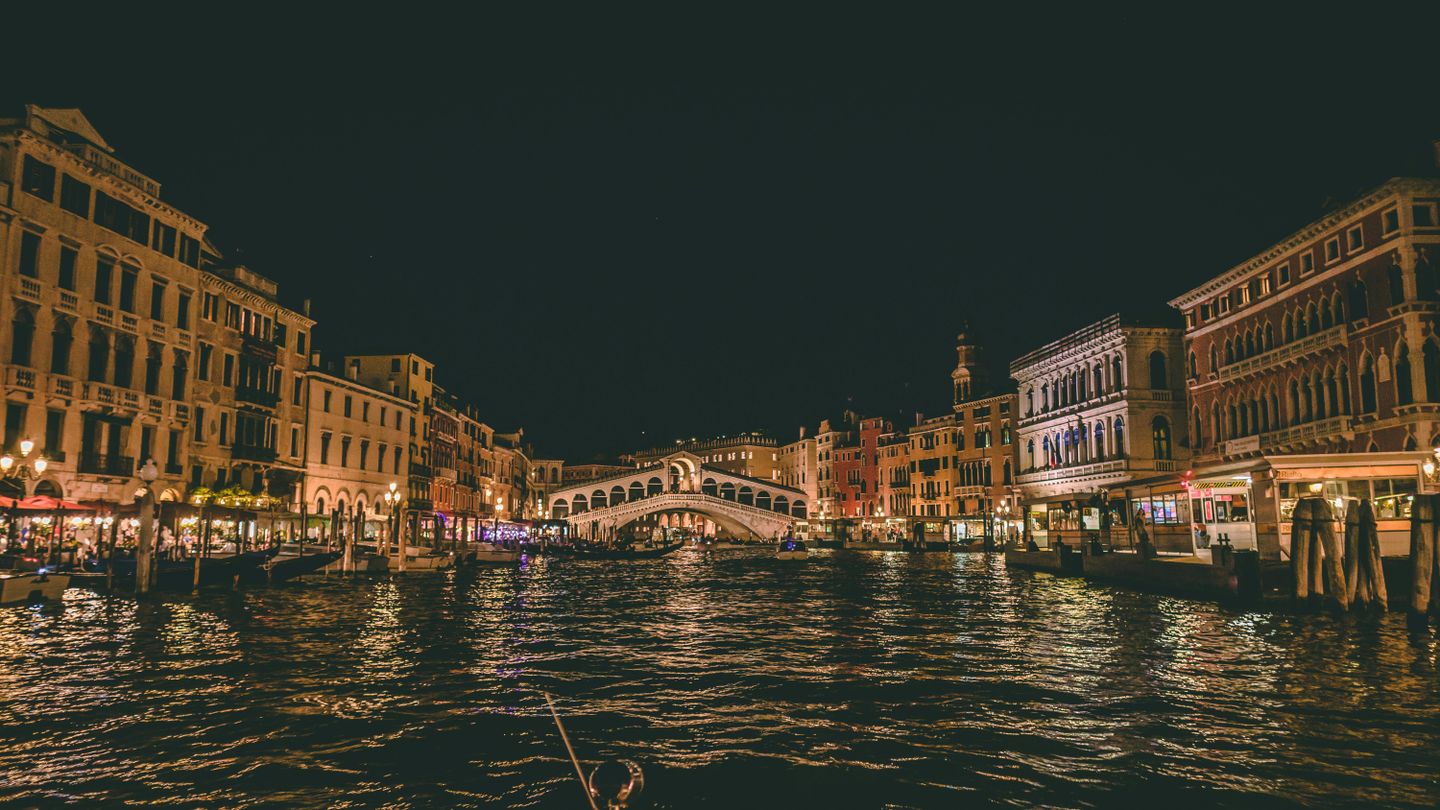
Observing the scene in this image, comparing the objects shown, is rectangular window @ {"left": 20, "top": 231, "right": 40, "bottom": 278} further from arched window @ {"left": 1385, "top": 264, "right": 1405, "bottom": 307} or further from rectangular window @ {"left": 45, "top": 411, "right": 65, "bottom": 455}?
arched window @ {"left": 1385, "top": 264, "right": 1405, "bottom": 307}

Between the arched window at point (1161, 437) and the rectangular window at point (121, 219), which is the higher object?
the rectangular window at point (121, 219)

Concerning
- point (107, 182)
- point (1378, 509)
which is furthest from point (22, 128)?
point (1378, 509)

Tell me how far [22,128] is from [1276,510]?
36.9 m

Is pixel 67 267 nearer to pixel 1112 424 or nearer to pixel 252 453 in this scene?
pixel 252 453

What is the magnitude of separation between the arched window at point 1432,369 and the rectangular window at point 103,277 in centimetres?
4073

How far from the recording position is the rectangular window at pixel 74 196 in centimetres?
2956

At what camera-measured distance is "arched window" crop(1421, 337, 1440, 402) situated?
92.8ft

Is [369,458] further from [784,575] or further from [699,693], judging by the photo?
[699,693]

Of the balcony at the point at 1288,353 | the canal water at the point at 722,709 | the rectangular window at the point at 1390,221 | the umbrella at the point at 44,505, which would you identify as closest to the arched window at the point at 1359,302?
the balcony at the point at 1288,353

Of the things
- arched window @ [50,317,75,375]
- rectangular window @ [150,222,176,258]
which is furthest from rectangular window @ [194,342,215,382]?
arched window @ [50,317,75,375]

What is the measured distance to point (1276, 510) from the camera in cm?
2684

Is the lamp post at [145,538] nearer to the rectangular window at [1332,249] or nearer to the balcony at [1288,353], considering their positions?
the balcony at [1288,353]

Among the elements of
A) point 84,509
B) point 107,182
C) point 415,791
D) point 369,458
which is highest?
point 107,182

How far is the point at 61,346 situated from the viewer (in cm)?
2966
